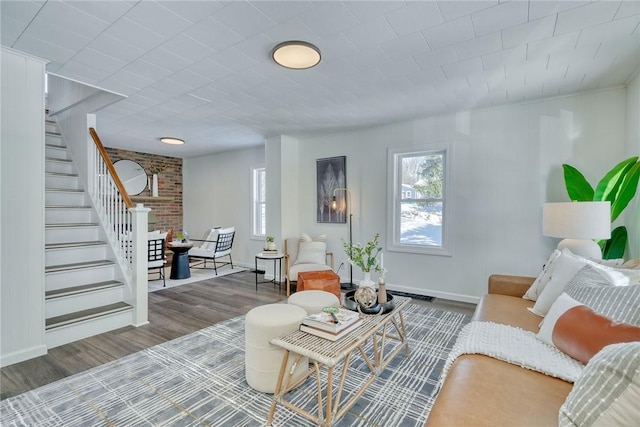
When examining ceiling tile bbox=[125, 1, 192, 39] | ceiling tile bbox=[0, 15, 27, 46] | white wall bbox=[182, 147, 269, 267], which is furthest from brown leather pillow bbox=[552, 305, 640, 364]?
white wall bbox=[182, 147, 269, 267]

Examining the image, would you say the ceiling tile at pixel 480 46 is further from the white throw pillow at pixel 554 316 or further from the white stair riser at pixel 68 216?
the white stair riser at pixel 68 216

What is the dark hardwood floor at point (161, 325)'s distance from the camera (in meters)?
2.26

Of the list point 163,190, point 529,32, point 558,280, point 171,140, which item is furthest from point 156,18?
point 163,190

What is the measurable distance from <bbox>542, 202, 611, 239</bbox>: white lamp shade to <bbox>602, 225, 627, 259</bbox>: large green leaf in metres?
0.59

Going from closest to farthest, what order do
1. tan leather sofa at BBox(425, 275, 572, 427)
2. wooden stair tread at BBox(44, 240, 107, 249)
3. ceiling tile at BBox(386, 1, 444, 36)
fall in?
tan leather sofa at BBox(425, 275, 572, 427) → ceiling tile at BBox(386, 1, 444, 36) → wooden stair tread at BBox(44, 240, 107, 249)

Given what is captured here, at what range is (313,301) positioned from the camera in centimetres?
246

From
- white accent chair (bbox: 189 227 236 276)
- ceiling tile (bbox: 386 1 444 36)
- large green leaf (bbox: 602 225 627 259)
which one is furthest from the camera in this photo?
white accent chair (bbox: 189 227 236 276)

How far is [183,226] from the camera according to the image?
7.63 meters

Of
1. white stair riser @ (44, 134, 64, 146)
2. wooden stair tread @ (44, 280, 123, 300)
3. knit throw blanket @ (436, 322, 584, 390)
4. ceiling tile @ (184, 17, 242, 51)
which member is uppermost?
ceiling tile @ (184, 17, 242, 51)

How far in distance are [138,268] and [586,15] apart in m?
4.41

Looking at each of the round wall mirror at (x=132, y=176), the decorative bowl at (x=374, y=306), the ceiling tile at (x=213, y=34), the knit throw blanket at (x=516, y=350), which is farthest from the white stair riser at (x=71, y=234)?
the knit throw blanket at (x=516, y=350)

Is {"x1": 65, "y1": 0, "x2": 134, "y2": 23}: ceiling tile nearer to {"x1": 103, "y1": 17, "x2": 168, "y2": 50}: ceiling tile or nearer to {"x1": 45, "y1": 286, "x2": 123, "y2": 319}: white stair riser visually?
{"x1": 103, "y1": 17, "x2": 168, "y2": 50}: ceiling tile

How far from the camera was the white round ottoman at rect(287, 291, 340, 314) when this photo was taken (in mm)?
2379

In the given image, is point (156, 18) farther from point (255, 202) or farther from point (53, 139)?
point (255, 202)
